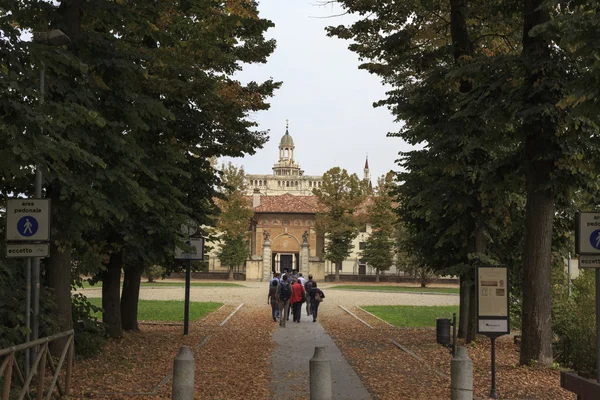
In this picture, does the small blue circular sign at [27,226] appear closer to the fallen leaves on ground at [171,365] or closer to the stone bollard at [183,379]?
the fallen leaves on ground at [171,365]

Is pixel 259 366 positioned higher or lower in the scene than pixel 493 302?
lower

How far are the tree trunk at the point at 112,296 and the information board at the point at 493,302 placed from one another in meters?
9.77

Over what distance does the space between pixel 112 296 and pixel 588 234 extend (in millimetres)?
12479

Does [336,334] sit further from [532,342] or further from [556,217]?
[532,342]

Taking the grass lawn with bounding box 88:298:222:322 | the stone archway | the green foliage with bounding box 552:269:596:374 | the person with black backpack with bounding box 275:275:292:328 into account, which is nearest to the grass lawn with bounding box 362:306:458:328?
the person with black backpack with bounding box 275:275:292:328

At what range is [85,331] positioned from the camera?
15172mm

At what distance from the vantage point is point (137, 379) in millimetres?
12148

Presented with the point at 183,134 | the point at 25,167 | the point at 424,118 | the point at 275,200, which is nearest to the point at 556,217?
the point at 424,118

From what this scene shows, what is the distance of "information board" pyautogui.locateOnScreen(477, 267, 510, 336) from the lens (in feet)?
37.3

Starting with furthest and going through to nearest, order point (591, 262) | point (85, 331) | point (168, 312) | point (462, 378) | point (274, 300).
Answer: point (168, 312)
point (274, 300)
point (85, 331)
point (591, 262)
point (462, 378)

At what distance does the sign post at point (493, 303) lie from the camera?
448 inches

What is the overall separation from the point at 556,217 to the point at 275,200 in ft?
243

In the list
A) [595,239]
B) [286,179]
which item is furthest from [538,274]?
[286,179]

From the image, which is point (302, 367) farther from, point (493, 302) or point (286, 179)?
point (286, 179)
